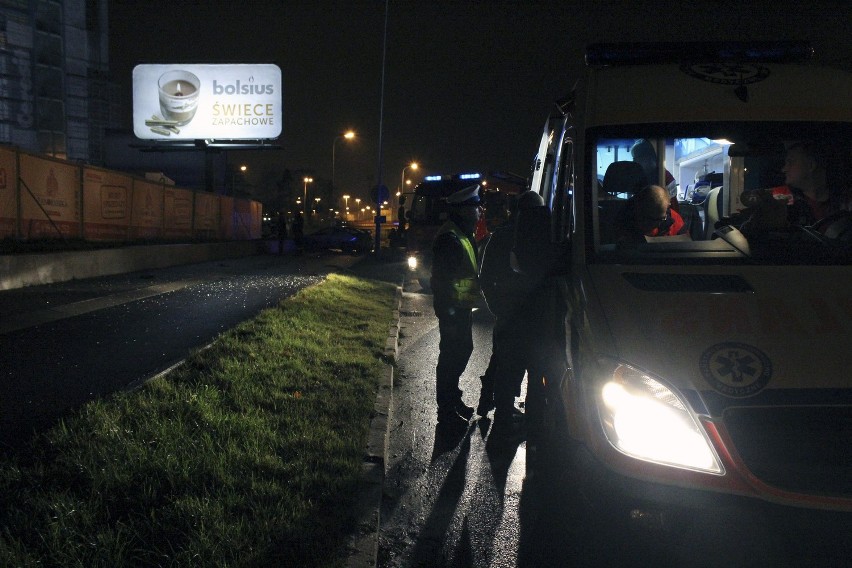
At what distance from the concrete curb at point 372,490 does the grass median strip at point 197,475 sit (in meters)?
0.07

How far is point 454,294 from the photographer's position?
19.4 feet

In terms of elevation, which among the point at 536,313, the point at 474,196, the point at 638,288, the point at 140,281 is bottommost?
the point at 140,281

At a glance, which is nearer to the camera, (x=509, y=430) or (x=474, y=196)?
(x=509, y=430)

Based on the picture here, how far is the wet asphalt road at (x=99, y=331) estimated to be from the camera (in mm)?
5746

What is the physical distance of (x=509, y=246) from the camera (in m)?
5.50

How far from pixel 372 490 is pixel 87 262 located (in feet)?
45.0

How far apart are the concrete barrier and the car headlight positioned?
41.0 ft

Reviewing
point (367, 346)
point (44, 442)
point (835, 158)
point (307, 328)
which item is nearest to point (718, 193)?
point (835, 158)

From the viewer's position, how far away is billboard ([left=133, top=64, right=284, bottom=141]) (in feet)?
121

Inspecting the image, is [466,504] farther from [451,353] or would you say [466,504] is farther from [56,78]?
[56,78]

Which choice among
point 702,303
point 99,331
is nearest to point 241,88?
point 99,331

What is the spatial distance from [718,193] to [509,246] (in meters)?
1.51

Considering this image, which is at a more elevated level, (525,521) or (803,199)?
(803,199)

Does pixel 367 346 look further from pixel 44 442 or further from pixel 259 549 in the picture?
pixel 259 549
